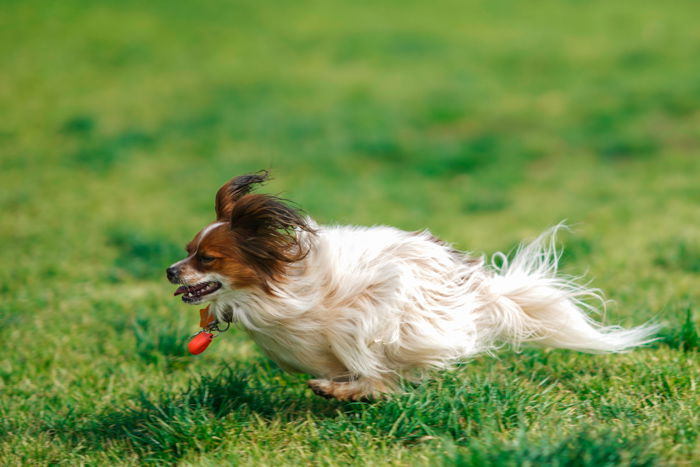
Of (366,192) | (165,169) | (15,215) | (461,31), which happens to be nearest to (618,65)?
(461,31)

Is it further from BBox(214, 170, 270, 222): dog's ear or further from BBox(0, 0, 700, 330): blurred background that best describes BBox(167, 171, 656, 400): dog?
BBox(0, 0, 700, 330): blurred background

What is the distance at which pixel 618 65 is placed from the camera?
14.9m

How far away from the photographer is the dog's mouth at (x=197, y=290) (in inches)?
138

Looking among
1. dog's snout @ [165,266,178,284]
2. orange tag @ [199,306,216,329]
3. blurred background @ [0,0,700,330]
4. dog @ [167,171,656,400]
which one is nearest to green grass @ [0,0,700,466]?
blurred background @ [0,0,700,330]

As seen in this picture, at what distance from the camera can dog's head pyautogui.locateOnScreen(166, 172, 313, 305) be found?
11.4 feet

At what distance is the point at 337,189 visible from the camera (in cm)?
989

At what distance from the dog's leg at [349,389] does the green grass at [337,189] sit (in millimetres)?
71

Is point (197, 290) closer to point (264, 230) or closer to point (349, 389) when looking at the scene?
point (264, 230)

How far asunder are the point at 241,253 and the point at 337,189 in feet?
21.0

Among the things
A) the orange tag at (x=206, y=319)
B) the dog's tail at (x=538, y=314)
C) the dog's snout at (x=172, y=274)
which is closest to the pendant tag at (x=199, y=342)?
the orange tag at (x=206, y=319)

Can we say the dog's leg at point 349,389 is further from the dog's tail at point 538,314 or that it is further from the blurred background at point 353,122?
the blurred background at point 353,122

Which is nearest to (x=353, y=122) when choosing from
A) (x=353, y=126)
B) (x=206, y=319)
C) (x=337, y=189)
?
(x=353, y=126)

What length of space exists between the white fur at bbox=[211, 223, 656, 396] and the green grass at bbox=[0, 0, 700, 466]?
0.68 feet

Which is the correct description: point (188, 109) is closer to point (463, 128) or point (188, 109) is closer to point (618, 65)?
point (463, 128)
